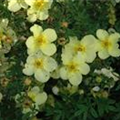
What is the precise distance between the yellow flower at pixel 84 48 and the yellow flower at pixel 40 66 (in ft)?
0.26

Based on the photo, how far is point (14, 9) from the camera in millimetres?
2445

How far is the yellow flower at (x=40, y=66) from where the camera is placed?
7.68 ft

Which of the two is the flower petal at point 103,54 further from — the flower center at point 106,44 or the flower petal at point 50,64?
the flower petal at point 50,64

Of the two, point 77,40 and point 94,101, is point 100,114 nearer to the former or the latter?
point 94,101

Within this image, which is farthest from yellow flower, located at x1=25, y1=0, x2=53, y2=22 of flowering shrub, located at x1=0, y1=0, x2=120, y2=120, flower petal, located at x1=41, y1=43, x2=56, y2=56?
flower petal, located at x1=41, y1=43, x2=56, y2=56

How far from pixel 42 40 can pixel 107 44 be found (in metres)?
0.30

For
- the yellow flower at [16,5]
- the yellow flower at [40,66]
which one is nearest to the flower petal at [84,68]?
the yellow flower at [40,66]

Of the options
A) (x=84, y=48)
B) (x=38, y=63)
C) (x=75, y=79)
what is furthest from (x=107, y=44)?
(x=38, y=63)

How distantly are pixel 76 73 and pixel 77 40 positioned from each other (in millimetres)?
149

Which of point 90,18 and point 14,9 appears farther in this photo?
point 90,18

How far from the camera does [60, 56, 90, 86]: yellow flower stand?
2.35 metres

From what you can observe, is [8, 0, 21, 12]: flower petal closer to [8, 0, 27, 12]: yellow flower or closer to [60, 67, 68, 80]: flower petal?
[8, 0, 27, 12]: yellow flower

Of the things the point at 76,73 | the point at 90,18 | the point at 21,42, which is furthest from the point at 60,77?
the point at 90,18

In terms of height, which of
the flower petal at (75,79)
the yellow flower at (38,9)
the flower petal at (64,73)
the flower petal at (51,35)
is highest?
the yellow flower at (38,9)
